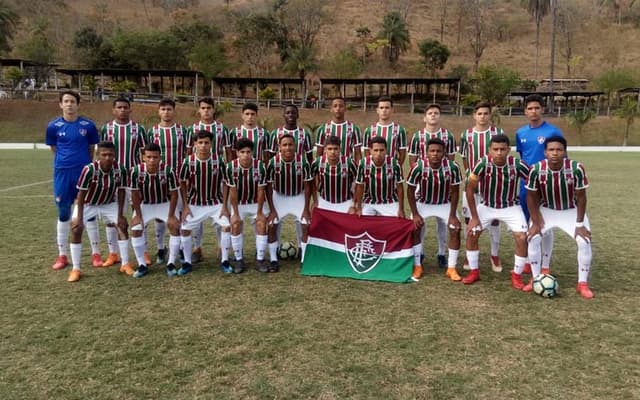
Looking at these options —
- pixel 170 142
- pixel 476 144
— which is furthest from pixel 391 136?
pixel 170 142

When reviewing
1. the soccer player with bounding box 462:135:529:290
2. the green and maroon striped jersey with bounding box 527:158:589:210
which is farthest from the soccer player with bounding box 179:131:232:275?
the green and maroon striped jersey with bounding box 527:158:589:210

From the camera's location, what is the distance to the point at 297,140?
6758 millimetres

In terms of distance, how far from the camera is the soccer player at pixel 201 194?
5977mm

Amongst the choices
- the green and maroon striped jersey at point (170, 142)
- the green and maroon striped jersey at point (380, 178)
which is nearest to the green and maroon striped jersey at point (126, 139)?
the green and maroon striped jersey at point (170, 142)

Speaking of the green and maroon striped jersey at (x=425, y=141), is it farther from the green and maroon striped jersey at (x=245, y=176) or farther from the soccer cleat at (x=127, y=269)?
the soccer cleat at (x=127, y=269)

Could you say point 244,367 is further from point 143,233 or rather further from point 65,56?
point 65,56

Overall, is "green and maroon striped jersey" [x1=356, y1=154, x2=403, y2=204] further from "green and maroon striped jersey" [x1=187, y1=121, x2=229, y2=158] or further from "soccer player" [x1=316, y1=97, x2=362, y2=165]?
"green and maroon striped jersey" [x1=187, y1=121, x2=229, y2=158]

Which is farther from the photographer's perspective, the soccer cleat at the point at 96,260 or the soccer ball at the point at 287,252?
the soccer ball at the point at 287,252

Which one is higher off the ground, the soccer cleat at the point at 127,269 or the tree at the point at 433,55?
the tree at the point at 433,55

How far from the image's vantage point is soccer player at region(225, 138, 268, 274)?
6.02m

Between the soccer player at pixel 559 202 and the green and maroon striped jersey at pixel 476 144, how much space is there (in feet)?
3.28

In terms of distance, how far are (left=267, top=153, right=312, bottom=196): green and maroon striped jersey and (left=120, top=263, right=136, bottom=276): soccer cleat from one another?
6.40ft

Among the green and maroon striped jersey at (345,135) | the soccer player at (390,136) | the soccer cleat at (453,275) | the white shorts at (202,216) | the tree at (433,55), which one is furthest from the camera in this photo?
the tree at (433,55)

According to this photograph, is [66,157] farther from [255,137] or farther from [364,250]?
[364,250]
